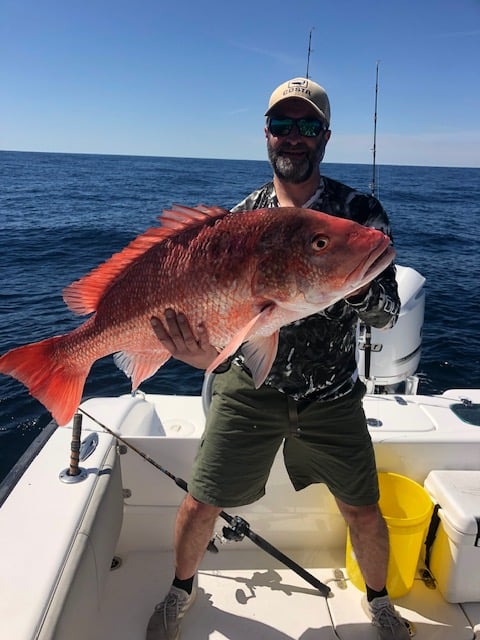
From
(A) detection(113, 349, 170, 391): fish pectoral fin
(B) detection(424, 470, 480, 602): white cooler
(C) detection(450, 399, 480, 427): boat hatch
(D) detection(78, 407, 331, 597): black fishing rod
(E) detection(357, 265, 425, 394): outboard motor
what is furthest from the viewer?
(E) detection(357, 265, 425, 394): outboard motor

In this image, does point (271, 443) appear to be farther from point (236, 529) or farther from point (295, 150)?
point (295, 150)

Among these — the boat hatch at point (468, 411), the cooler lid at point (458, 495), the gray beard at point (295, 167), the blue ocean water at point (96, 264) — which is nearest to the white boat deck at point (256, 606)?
the cooler lid at point (458, 495)

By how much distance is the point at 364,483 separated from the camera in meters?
2.49

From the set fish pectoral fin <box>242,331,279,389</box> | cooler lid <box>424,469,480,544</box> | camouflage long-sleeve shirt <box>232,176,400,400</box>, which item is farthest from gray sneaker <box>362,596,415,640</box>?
fish pectoral fin <box>242,331,279,389</box>

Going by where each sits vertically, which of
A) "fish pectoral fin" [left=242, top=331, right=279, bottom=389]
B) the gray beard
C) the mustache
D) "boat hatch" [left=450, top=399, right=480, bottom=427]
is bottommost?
"boat hatch" [left=450, top=399, right=480, bottom=427]

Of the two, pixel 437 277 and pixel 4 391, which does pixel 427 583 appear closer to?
pixel 4 391

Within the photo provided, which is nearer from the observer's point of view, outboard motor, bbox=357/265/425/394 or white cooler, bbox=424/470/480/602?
white cooler, bbox=424/470/480/602

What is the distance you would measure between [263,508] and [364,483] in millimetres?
862

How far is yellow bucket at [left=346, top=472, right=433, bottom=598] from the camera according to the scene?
2.75 meters

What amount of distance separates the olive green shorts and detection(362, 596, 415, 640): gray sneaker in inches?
24.7

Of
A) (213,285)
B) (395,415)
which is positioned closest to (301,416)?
(213,285)

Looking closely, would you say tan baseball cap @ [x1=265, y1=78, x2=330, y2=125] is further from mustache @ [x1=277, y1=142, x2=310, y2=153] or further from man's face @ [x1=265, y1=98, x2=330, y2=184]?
mustache @ [x1=277, y1=142, x2=310, y2=153]

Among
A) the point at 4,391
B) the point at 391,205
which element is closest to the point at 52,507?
Result: the point at 4,391

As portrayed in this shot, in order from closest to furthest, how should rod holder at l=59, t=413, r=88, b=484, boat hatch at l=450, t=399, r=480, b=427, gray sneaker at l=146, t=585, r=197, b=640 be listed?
rod holder at l=59, t=413, r=88, b=484 < gray sneaker at l=146, t=585, r=197, b=640 < boat hatch at l=450, t=399, r=480, b=427
